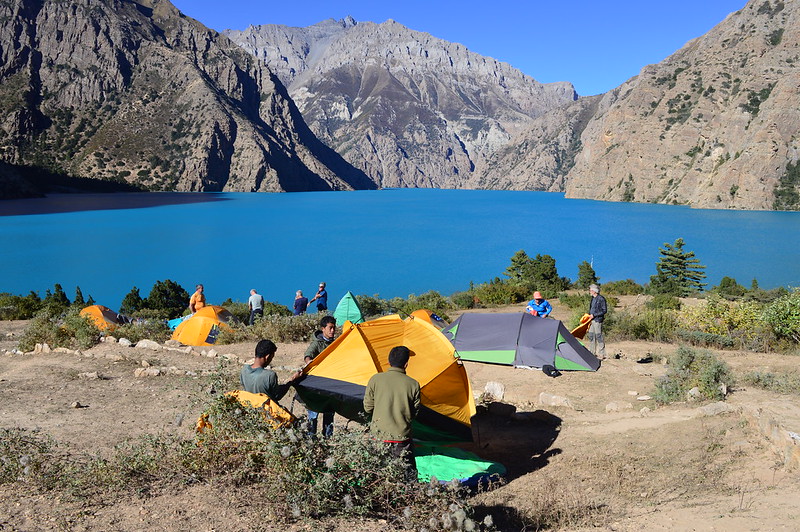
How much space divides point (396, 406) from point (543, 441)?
134 inches

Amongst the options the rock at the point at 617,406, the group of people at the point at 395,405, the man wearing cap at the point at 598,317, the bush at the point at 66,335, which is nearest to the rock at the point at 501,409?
the rock at the point at 617,406

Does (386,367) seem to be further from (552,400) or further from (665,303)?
(665,303)

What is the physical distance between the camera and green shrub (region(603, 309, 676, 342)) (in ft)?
49.9

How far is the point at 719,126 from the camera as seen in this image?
99.1 m

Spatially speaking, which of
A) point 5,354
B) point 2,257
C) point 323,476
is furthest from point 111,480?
point 2,257

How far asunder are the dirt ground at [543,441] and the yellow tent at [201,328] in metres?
1.73

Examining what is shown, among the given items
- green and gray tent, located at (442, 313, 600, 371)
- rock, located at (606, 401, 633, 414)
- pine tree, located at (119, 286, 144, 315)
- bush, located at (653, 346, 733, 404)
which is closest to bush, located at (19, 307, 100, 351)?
pine tree, located at (119, 286, 144, 315)

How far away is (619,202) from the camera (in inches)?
4658

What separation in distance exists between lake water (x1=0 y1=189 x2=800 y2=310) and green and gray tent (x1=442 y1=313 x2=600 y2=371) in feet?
58.9

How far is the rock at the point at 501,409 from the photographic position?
9.08 m

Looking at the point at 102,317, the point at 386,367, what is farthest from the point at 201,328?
the point at 386,367

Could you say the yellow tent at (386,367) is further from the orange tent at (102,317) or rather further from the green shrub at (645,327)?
the orange tent at (102,317)

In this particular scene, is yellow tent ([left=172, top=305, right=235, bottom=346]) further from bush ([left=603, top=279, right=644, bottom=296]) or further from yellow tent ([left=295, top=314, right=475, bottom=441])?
bush ([left=603, top=279, right=644, bottom=296])

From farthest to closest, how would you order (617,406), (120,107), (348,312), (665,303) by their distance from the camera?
(120,107) < (665,303) < (348,312) < (617,406)
